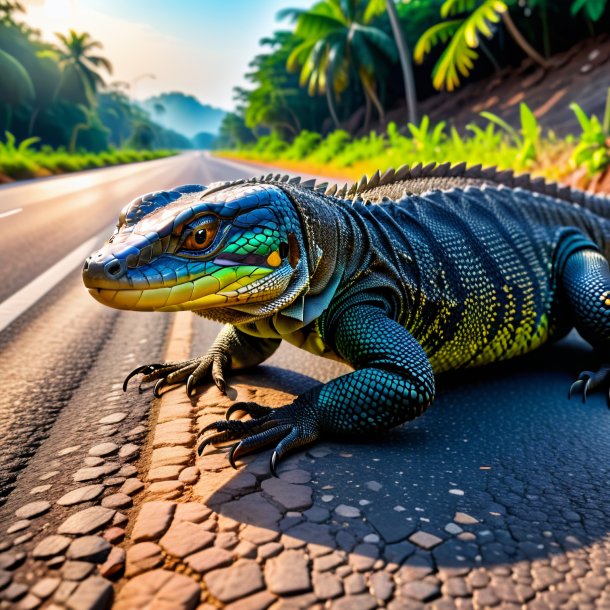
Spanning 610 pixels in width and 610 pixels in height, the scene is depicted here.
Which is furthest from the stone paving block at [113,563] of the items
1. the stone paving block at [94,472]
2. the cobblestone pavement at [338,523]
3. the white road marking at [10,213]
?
the white road marking at [10,213]

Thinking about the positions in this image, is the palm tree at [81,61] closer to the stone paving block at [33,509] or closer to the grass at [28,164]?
the grass at [28,164]

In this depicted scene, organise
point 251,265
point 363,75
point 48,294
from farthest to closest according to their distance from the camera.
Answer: point 363,75, point 48,294, point 251,265

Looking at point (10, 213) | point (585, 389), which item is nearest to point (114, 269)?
point (585, 389)

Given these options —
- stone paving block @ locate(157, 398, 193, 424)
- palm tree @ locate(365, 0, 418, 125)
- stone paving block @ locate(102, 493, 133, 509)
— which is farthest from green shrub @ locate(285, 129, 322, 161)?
stone paving block @ locate(102, 493, 133, 509)

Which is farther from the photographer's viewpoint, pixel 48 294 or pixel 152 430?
pixel 48 294

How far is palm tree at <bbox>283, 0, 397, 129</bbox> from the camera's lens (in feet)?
112

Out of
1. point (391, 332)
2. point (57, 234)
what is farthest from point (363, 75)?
point (391, 332)

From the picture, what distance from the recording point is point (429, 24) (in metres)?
37.8

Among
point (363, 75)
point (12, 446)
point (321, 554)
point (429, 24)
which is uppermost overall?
point (429, 24)

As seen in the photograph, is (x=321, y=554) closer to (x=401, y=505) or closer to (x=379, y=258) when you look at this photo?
(x=401, y=505)

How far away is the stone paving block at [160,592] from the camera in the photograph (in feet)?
4.72

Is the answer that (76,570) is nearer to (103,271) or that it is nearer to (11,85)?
(103,271)

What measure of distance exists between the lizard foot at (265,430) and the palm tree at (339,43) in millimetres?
34168

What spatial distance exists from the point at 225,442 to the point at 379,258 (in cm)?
126
